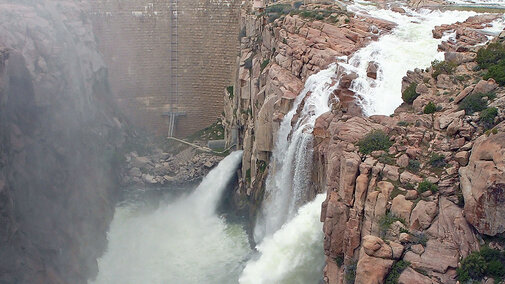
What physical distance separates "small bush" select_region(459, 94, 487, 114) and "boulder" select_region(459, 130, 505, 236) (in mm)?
3574

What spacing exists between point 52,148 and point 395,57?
20943 mm

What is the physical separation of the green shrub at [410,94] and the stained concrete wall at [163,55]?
88.5ft

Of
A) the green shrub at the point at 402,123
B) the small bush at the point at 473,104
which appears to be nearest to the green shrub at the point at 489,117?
the small bush at the point at 473,104

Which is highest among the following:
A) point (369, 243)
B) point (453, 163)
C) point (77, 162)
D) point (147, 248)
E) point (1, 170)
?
Answer: point (453, 163)

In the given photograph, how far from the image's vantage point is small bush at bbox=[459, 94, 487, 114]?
23.2 meters

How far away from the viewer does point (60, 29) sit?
146 ft

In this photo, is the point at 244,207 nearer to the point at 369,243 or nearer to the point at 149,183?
the point at 149,183

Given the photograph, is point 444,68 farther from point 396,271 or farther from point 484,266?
point 484,266

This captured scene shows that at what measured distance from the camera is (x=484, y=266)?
1756 centimetres

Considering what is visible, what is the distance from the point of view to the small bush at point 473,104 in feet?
76.0

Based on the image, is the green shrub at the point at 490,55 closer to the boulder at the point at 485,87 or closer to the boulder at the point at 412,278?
the boulder at the point at 485,87

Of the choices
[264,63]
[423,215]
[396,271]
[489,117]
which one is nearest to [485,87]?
[489,117]

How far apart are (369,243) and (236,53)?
36.2 m

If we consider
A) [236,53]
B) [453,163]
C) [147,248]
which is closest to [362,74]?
[453,163]
